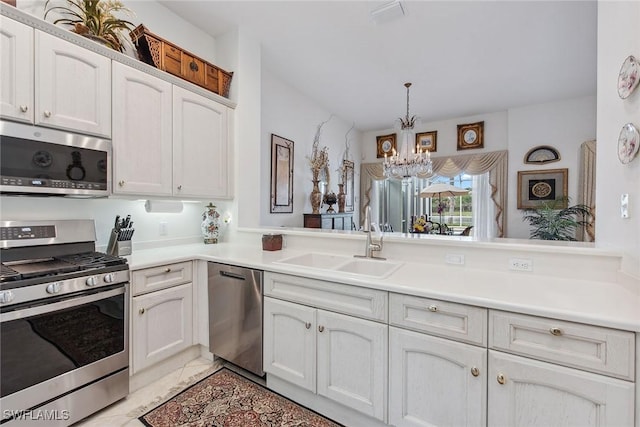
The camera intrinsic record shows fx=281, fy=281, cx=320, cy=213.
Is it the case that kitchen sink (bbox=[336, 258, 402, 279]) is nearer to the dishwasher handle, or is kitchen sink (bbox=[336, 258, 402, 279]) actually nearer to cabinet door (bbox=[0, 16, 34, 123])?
the dishwasher handle

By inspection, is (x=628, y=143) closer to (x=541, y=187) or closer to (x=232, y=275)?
(x=232, y=275)

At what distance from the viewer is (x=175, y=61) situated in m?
2.31

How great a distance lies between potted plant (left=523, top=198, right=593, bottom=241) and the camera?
4.00 m

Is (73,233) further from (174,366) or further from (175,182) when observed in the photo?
(174,366)

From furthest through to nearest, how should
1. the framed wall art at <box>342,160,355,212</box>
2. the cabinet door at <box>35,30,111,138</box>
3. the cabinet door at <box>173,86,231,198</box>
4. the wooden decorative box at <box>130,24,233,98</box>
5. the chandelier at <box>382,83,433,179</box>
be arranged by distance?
the framed wall art at <box>342,160,355,212</box> < the chandelier at <box>382,83,433,179</box> < the cabinet door at <box>173,86,231,198</box> < the wooden decorative box at <box>130,24,233,98</box> < the cabinet door at <box>35,30,111,138</box>

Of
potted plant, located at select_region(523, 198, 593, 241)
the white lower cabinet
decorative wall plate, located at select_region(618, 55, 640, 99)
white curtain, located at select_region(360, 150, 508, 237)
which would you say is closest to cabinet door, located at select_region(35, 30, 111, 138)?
the white lower cabinet

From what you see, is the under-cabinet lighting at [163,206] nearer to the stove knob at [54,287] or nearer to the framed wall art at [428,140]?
the stove knob at [54,287]

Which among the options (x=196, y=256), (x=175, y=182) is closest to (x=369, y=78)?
(x=175, y=182)

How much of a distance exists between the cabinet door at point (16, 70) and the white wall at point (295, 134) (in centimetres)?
228

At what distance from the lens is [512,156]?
5094 millimetres

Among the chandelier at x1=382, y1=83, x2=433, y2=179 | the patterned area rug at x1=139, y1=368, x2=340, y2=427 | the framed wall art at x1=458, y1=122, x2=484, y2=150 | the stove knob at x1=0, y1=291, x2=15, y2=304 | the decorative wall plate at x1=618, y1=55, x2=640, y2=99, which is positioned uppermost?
the framed wall art at x1=458, y1=122, x2=484, y2=150

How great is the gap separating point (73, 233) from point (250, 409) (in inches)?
64.6

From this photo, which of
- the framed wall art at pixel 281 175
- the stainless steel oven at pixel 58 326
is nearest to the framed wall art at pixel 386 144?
the framed wall art at pixel 281 175

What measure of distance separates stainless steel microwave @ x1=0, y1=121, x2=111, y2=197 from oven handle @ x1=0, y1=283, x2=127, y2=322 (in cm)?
64
